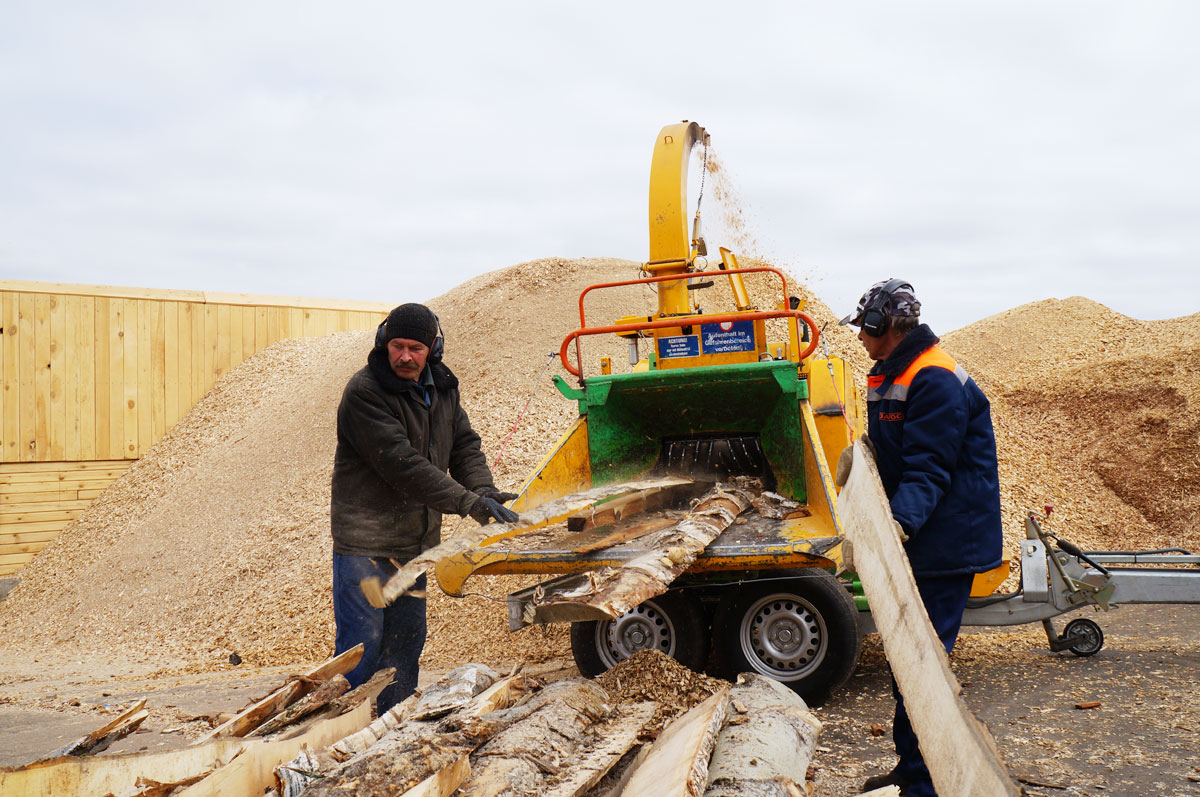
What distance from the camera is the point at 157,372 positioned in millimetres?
13836

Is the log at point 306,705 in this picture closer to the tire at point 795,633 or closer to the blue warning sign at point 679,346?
the tire at point 795,633

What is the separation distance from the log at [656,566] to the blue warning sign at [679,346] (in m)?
1.52

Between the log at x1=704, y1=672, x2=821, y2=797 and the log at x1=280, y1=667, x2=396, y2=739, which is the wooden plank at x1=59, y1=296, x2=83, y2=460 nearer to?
the log at x1=280, y1=667, x2=396, y2=739

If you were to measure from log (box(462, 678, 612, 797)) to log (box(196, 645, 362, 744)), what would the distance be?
32.5 inches

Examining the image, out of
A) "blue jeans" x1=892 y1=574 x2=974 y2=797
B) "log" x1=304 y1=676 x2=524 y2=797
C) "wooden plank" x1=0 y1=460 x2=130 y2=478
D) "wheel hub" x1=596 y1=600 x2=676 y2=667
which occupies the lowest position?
"wheel hub" x1=596 y1=600 x2=676 y2=667

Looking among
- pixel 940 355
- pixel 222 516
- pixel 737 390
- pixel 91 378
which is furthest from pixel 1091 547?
pixel 91 378

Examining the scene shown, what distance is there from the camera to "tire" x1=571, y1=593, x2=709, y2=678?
15.6ft

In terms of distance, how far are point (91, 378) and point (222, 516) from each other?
405 centimetres

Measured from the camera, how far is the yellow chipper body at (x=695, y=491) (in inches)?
169

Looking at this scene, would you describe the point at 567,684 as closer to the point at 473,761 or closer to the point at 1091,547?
the point at 473,761

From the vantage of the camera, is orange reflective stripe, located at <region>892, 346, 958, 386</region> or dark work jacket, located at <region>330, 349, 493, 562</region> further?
dark work jacket, located at <region>330, 349, 493, 562</region>

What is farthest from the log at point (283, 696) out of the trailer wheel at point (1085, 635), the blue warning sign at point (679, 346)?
the trailer wheel at point (1085, 635)

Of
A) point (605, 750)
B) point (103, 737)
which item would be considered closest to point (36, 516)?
point (103, 737)

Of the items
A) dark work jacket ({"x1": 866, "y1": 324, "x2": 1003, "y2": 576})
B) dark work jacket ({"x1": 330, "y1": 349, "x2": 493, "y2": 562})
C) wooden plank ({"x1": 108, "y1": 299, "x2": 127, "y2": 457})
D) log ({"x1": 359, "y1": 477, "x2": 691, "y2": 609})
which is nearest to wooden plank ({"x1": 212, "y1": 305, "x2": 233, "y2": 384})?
wooden plank ({"x1": 108, "y1": 299, "x2": 127, "y2": 457})
